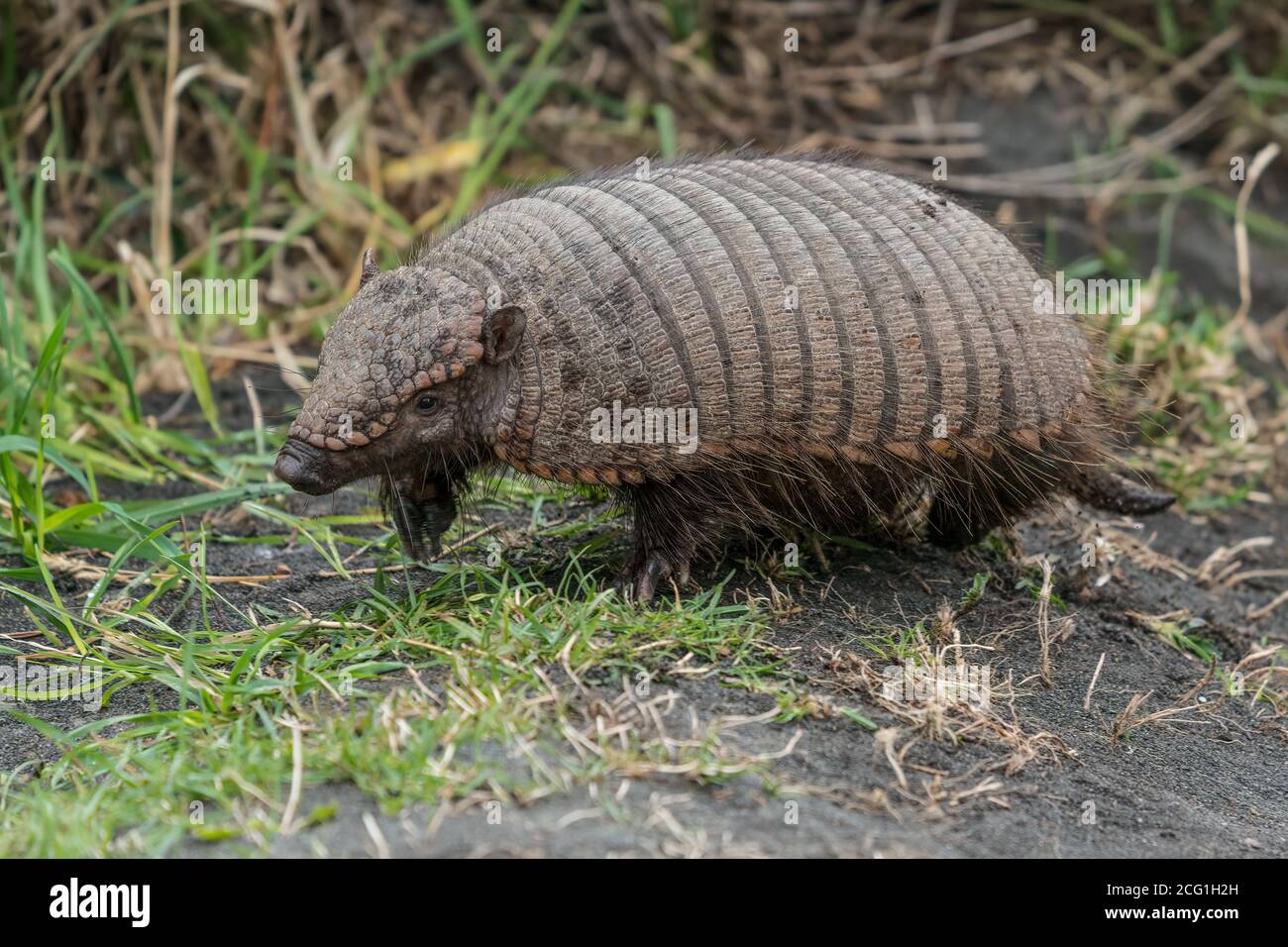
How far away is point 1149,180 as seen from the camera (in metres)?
10.8

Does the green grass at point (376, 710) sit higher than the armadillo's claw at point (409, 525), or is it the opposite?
the armadillo's claw at point (409, 525)

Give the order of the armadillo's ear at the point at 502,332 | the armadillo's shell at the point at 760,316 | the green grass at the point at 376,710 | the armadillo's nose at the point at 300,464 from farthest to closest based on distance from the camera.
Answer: the armadillo's shell at the point at 760,316, the armadillo's ear at the point at 502,332, the armadillo's nose at the point at 300,464, the green grass at the point at 376,710

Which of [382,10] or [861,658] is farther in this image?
[382,10]

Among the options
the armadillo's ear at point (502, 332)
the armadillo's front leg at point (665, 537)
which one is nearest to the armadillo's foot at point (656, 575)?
the armadillo's front leg at point (665, 537)

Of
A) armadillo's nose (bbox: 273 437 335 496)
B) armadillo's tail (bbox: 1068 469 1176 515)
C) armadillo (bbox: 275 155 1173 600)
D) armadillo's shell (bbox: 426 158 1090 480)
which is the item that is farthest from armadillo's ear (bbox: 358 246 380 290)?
armadillo's tail (bbox: 1068 469 1176 515)

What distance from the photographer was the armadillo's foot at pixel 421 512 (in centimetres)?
551

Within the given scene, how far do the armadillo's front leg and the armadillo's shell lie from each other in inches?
7.6

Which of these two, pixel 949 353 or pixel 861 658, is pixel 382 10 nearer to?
pixel 949 353

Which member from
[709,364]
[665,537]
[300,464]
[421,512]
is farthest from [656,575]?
[300,464]

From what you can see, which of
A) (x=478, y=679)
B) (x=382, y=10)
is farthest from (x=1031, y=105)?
(x=478, y=679)

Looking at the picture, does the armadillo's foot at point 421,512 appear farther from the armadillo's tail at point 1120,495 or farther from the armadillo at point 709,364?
the armadillo's tail at point 1120,495

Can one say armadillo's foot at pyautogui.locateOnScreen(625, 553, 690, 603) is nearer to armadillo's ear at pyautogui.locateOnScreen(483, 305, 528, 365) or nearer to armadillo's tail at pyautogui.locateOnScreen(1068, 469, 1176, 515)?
armadillo's ear at pyautogui.locateOnScreen(483, 305, 528, 365)

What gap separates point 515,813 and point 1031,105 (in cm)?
870
